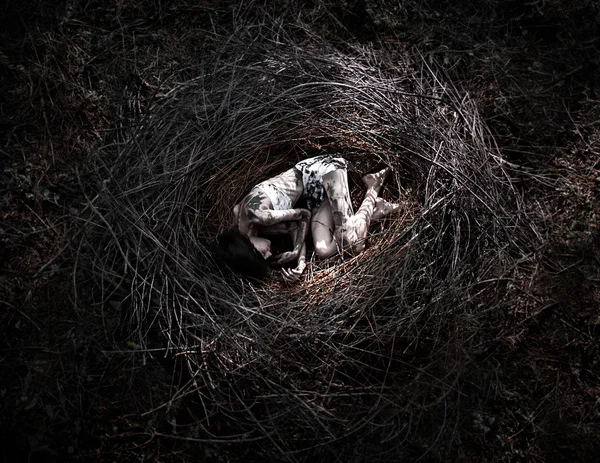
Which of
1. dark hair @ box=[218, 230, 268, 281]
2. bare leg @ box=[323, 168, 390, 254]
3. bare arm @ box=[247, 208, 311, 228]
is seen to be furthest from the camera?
bare leg @ box=[323, 168, 390, 254]

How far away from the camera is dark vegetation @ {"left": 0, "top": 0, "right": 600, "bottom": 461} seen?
390 centimetres

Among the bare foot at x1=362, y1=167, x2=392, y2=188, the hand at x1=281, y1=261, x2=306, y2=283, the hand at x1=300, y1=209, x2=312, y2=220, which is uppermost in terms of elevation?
the bare foot at x1=362, y1=167, x2=392, y2=188

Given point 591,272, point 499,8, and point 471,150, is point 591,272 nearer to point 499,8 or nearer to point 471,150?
point 471,150

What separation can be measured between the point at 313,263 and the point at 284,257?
0.23 meters

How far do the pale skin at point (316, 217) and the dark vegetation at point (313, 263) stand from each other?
0.44 feet

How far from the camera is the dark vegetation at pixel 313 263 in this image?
3900 mm

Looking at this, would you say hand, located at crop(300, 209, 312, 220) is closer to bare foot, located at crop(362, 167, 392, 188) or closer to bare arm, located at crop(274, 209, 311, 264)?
bare arm, located at crop(274, 209, 311, 264)

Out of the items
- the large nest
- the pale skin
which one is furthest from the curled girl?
the large nest

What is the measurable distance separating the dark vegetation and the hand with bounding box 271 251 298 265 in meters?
0.17

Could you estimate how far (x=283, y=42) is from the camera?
4891 millimetres

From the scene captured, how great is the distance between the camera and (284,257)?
14.7 ft

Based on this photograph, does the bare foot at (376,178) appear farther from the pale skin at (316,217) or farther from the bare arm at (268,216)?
the bare arm at (268,216)

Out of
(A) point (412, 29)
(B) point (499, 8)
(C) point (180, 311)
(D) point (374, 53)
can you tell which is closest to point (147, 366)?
(C) point (180, 311)

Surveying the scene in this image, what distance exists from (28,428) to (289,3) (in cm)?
372
